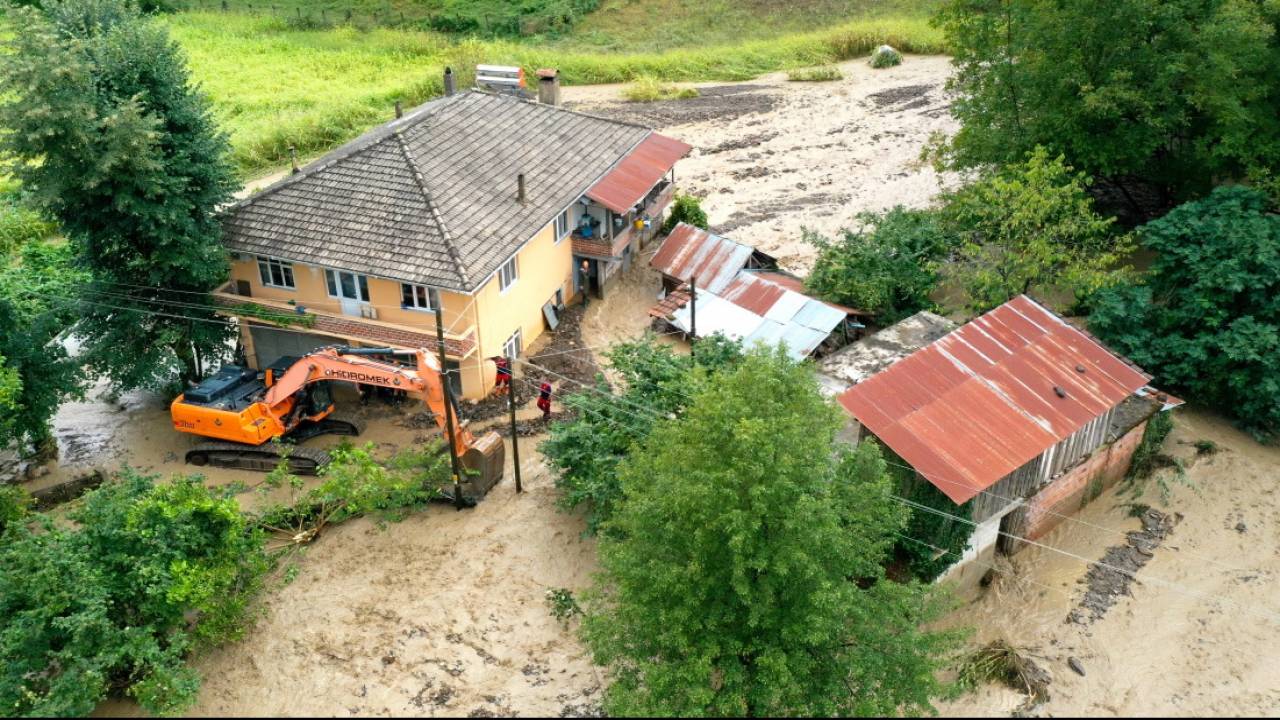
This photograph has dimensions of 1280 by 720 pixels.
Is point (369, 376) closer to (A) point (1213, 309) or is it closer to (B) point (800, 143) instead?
(A) point (1213, 309)

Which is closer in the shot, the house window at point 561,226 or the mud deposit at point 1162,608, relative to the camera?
the mud deposit at point 1162,608

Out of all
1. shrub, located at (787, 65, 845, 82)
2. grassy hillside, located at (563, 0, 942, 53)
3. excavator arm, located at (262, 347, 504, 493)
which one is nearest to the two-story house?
excavator arm, located at (262, 347, 504, 493)

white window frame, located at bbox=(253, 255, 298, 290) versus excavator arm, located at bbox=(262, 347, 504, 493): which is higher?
white window frame, located at bbox=(253, 255, 298, 290)

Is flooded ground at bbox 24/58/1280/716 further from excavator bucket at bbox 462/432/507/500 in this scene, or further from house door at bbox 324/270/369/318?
house door at bbox 324/270/369/318

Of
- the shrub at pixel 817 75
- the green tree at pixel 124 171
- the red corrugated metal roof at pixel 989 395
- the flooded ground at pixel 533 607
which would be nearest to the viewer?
the flooded ground at pixel 533 607

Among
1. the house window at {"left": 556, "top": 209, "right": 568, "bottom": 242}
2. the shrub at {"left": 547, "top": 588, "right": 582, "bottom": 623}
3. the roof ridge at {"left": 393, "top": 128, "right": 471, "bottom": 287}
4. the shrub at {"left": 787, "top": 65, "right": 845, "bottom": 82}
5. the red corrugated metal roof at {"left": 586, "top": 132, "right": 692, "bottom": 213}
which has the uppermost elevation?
the roof ridge at {"left": 393, "top": 128, "right": 471, "bottom": 287}

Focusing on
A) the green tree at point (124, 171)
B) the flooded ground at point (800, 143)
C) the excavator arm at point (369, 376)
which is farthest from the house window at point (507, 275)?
the flooded ground at point (800, 143)

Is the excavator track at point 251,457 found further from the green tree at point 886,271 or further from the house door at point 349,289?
the green tree at point 886,271
